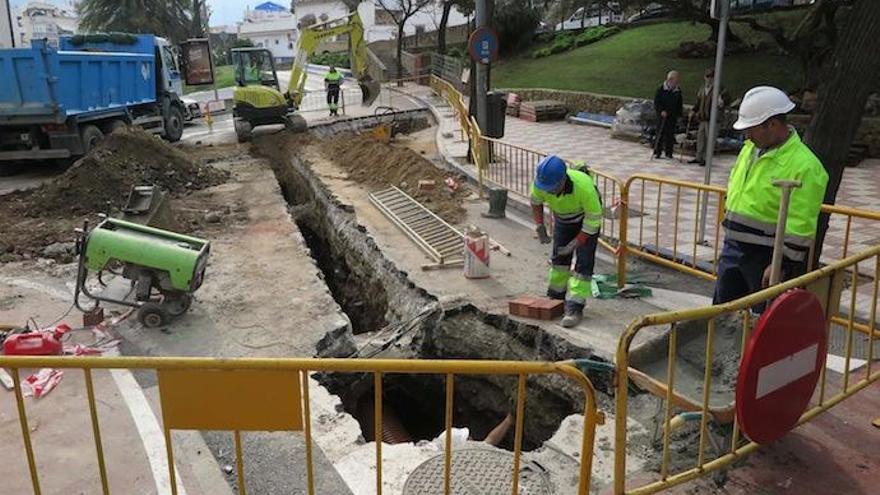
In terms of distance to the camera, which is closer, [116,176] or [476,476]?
[476,476]

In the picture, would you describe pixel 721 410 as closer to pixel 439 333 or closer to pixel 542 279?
pixel 439 333

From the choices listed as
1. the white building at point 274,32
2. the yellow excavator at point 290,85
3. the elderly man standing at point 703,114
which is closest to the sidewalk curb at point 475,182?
the yellow excavator at point 290,85

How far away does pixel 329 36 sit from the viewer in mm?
18500

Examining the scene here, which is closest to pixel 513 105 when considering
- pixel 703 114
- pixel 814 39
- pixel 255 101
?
pixel 255 101

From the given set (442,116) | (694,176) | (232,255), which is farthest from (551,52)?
(232,255)

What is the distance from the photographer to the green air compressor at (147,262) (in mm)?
6090

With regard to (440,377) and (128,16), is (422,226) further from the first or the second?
(128,16)

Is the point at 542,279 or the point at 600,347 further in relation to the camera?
the point at 542,279

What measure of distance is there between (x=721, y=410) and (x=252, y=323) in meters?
4.41

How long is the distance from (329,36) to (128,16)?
31.3 m

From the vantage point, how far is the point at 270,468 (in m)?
4.12

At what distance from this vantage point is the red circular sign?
3.11 metres

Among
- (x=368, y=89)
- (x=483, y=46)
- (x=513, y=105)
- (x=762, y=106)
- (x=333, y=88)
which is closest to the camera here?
(x=762, y=106)

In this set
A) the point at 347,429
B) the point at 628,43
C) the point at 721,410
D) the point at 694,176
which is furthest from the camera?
the point at 628,43
